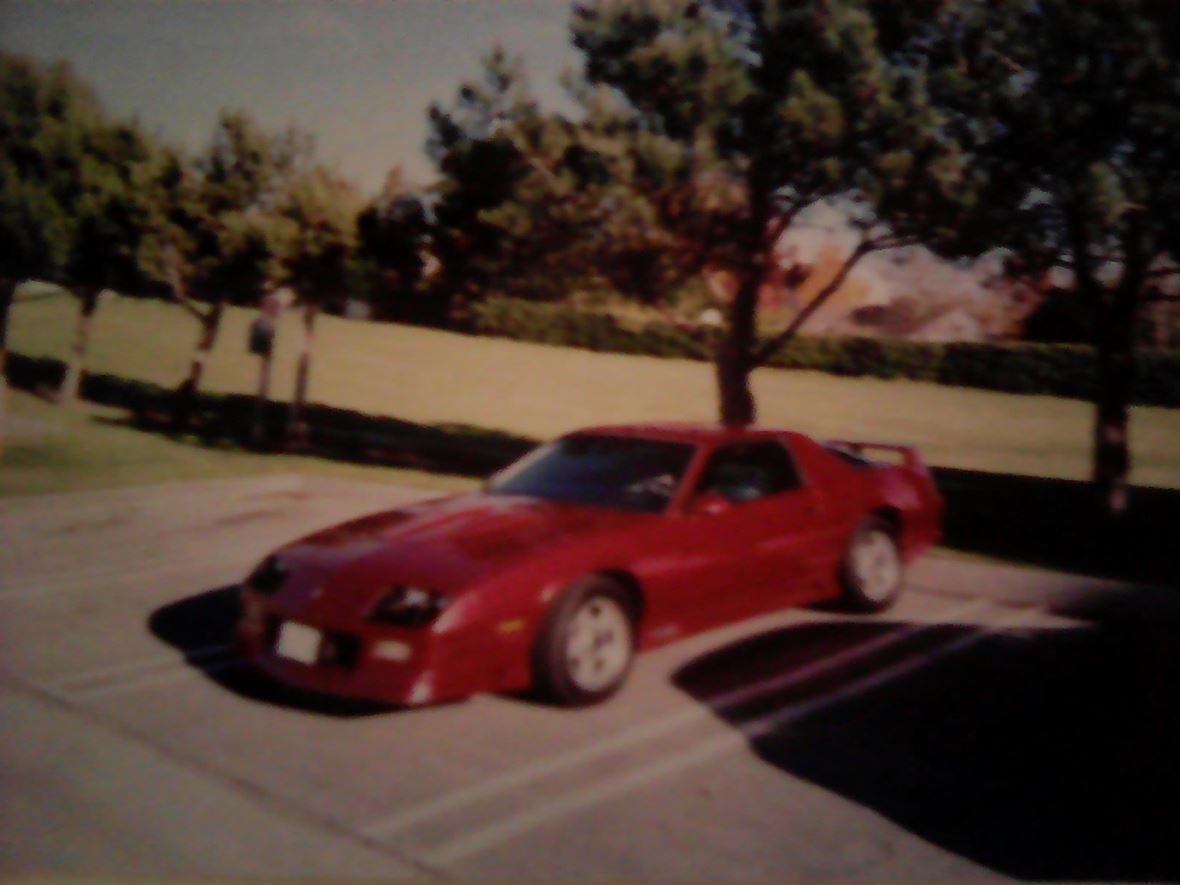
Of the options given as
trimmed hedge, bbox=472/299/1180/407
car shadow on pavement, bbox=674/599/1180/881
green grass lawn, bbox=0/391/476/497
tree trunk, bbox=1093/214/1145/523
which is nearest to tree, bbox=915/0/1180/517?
tree trunk, bbox=1093/214/1145/523

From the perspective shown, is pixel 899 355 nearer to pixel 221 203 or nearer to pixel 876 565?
pixel 221 203

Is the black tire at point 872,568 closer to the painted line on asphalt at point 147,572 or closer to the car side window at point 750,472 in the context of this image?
the car side window at point 750,472

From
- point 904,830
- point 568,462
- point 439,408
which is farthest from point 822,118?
point 439,408

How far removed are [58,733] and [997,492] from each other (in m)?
12.3

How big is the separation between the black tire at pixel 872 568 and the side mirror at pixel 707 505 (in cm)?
135

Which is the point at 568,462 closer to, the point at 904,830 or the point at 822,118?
the point at 904,830

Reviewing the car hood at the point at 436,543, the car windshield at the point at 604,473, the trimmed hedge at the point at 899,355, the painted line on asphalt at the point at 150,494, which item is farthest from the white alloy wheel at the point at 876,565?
the trimmed hedge at the point at 899,355

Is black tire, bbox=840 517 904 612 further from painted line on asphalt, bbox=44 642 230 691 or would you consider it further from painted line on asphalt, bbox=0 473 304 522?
painted line on asphalt, bbox=0 473 304 522

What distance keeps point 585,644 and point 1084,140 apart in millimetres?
7091

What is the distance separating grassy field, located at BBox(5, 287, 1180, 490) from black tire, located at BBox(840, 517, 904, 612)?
895cm

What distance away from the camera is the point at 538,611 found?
15.0 feet

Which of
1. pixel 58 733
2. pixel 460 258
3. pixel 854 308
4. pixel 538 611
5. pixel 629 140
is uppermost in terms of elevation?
pixel 854 308

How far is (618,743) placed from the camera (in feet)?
14.6

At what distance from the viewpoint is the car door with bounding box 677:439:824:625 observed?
17.5 feet
